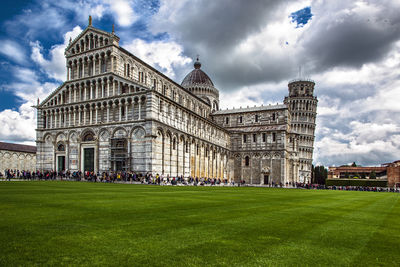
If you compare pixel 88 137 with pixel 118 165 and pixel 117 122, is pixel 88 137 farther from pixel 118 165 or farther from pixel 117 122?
pixel 118 165

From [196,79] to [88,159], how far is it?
42565mm

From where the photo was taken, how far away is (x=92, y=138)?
4294 cm

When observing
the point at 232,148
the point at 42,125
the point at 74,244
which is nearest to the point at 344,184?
the point at 232,148

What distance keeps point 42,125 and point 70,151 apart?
7.78 metres

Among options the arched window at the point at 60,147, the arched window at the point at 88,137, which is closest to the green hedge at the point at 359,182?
the arched window at the point at 88,137

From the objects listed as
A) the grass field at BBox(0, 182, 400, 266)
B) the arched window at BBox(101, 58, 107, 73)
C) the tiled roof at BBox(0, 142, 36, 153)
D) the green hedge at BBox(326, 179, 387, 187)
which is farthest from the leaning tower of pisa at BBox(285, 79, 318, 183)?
the grass field at BBox(0, 182, 400, 266)

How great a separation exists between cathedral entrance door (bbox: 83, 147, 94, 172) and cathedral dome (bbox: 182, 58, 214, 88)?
39433mm

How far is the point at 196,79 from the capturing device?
78688mm

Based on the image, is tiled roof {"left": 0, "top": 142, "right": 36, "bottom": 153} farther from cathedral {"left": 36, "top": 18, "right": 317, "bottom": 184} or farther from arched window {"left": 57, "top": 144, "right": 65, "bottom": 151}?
arched window {"left": 57, "top": 144, "right": 65, "bottom": 151}

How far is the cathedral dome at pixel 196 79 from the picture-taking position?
256ft

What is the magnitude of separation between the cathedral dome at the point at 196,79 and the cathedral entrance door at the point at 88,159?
39.4 meters

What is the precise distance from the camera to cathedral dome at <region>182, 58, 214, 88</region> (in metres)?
78.0

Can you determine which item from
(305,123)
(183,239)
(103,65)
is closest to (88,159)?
(103,65)

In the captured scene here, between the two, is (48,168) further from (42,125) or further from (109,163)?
(109,163)
